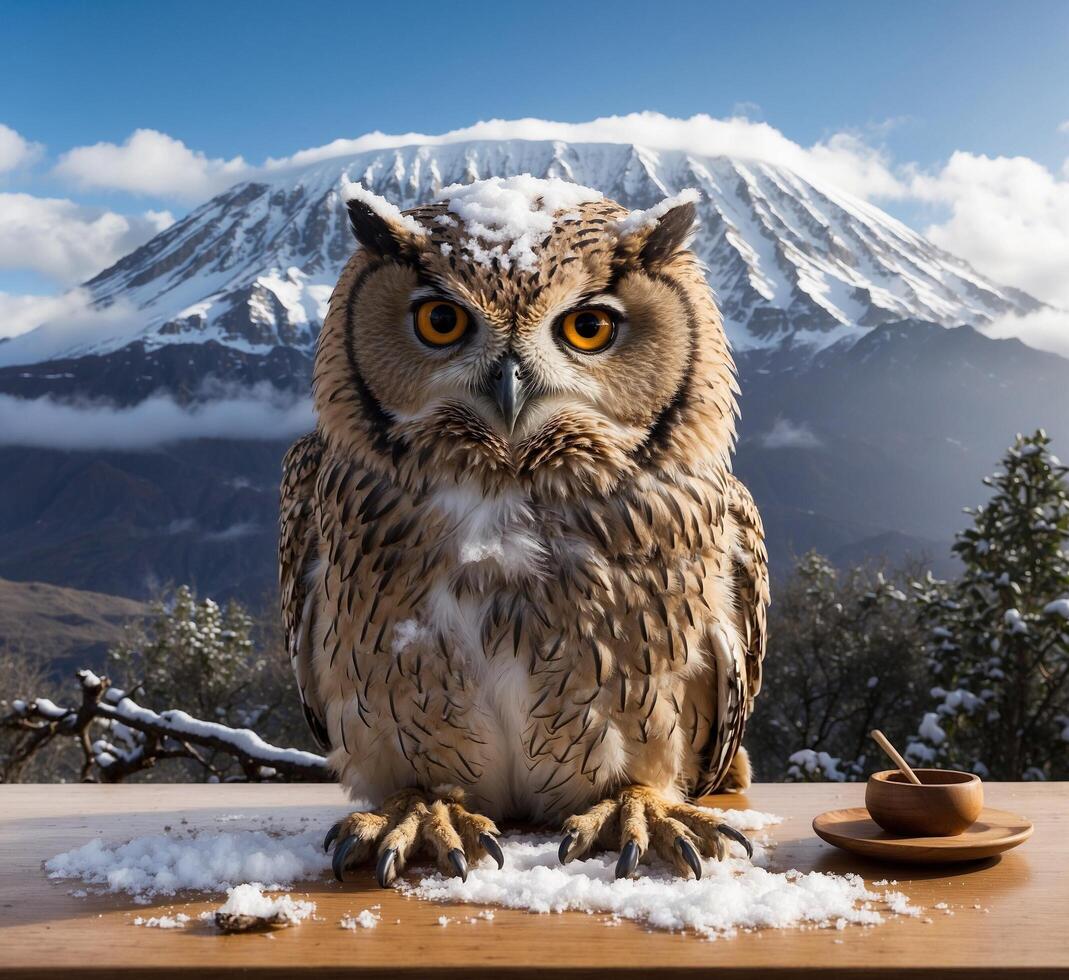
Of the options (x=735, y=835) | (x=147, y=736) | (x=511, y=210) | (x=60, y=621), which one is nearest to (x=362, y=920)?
(x=735, y=835)

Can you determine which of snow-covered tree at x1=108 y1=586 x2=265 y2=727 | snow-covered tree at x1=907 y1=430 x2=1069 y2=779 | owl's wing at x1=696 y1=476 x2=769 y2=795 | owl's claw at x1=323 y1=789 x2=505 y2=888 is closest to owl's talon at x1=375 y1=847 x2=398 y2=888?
owl's claw at x1=323 y1=789 x2=505 y2=888

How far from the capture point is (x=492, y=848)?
109cm

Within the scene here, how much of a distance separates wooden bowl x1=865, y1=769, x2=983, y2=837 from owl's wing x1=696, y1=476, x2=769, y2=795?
196mm

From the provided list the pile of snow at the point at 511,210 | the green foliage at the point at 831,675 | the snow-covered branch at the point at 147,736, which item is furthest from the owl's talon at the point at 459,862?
the green foliage at the point at 831,675

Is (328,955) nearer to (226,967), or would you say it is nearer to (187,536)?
(226,967)

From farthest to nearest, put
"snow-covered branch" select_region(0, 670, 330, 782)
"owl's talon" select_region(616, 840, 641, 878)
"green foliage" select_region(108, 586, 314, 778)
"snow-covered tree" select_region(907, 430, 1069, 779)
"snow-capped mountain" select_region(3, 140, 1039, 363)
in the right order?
1. "snow-capped mountain" select_region(3, 140, 1039, 363)
2. "green foliage" select_region(108, 586, 314, 778)
3. "snow-covered tree" select_region(907, 430, 1069, 779)
4. "snow-covered branch" select_region(0, 670, 330, 782)
5. "owl's talon" select_region(616, 840, 641, 878)

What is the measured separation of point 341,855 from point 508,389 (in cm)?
51

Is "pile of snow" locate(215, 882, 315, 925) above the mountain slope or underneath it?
above

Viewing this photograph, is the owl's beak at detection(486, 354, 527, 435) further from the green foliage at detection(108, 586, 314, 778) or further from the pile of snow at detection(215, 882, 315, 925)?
the green foliage at detection(108, 586, 314, 778)

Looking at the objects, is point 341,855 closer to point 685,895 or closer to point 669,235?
point 685,895

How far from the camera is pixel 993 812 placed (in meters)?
1.23

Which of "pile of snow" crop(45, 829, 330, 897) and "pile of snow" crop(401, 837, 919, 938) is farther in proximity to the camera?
"pile of snow" crop(45, 829, 330, 897)

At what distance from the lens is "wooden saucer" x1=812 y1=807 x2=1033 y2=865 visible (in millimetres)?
1069

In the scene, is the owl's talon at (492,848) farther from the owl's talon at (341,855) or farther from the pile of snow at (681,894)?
the owl's talon at (341,855)
